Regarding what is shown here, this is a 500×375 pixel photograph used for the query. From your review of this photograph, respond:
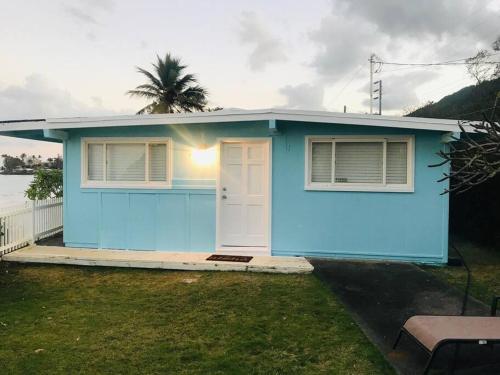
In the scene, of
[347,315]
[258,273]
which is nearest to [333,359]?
[347,315]

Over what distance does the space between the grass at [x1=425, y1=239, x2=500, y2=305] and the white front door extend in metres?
3.14

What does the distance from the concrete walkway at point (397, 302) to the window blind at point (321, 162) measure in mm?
1560

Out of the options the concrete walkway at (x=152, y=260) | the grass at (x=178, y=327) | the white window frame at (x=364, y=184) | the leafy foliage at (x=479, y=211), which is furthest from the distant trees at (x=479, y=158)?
the leafy foliage at (x=479, y=211)

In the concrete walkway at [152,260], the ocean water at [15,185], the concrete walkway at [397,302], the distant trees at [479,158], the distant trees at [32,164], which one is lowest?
the concrete walkway at [397,302]

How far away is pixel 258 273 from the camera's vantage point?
6188mm

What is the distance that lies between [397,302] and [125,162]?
5.56m

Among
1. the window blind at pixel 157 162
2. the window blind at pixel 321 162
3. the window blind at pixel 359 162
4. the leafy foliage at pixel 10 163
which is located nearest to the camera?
the window blind at pixel 359 162

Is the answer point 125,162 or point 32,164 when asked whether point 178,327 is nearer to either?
point 125,162

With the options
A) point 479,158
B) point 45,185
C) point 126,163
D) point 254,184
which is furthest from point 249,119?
point 45,185

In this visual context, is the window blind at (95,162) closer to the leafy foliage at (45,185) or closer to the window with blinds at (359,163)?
the leafy foliage at (45,185)

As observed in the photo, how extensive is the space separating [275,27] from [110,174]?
778 centimetres

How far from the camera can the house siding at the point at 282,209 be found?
22.6 feet

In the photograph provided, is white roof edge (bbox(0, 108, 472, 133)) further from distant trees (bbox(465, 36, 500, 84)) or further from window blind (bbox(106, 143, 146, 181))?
distant trees (bbox(465, 36, 500, 84))

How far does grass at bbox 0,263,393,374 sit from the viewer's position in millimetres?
3189
